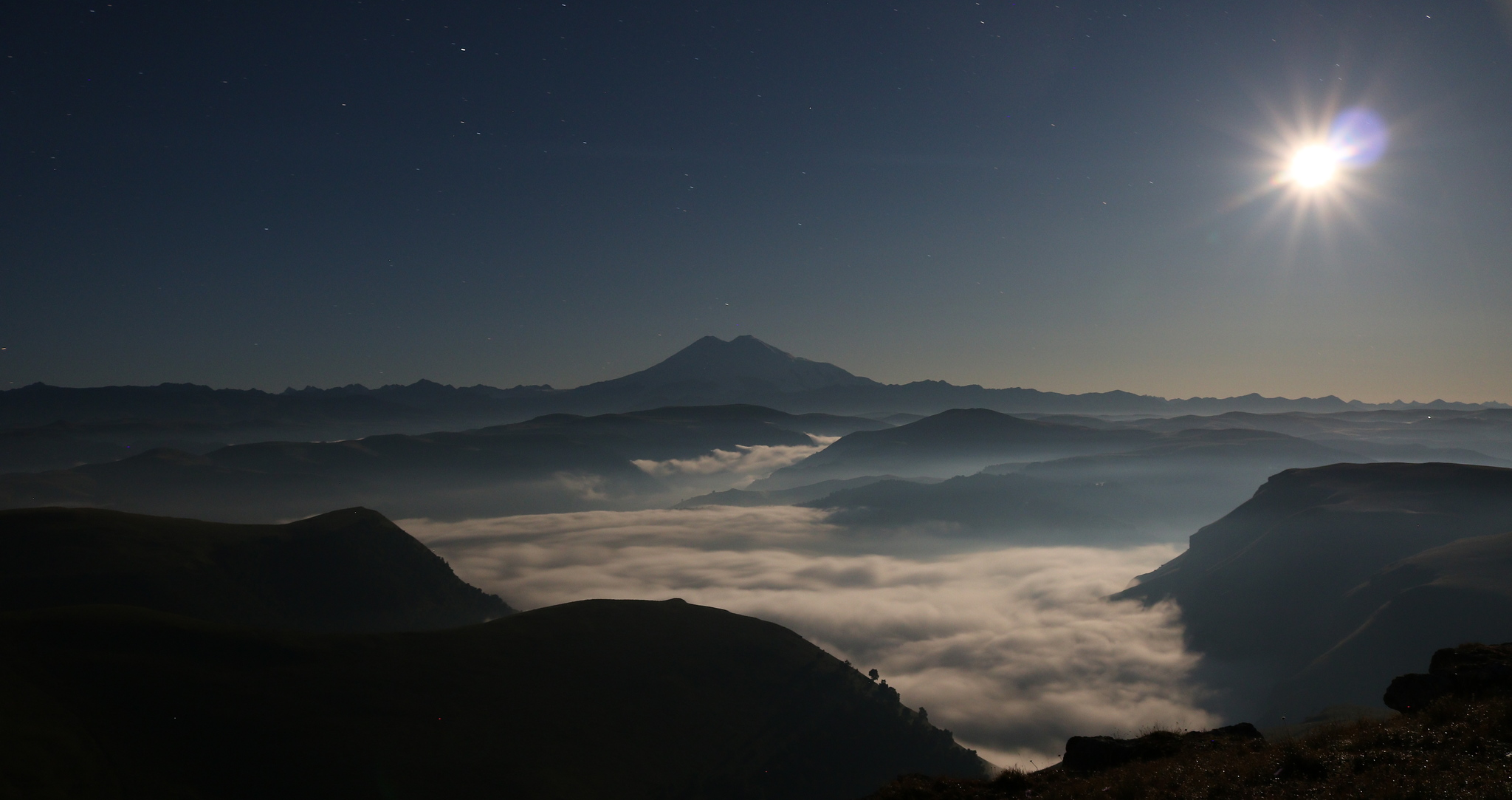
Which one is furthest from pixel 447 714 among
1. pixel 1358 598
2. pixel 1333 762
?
pixel 1358 598

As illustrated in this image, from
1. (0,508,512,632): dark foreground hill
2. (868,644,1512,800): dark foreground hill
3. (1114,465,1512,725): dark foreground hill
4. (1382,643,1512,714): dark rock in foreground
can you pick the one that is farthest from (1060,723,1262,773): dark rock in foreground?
(0,508,512,632): dark foreground hill

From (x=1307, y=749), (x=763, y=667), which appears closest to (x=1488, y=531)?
(x=763, y=667)

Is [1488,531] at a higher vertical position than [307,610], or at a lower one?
higher

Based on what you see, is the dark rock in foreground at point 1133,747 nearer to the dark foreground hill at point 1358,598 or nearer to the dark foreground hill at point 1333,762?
the dark foreground hill at point 1333,762

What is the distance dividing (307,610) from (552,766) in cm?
10862

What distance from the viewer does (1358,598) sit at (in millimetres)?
155750

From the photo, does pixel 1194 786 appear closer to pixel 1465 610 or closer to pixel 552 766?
pixel 552 766

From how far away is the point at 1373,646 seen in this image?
445ft

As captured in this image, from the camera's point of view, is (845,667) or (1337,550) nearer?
(845,667)

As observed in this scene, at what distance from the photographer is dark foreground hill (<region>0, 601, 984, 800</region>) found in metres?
71.6

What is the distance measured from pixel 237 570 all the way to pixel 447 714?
107m

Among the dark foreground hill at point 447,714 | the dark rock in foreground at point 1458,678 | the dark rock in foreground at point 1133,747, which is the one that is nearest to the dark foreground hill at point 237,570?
the dark foreground hill at point 447,714

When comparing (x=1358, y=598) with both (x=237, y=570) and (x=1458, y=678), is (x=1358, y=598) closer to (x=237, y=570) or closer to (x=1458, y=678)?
(x=1458, y=678)

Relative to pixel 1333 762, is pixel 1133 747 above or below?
below
